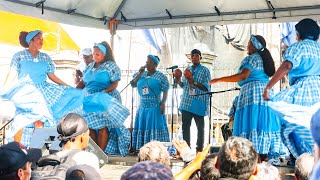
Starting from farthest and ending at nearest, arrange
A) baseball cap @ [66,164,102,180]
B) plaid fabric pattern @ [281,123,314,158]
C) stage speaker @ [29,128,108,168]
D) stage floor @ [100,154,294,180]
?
1. stage floor @ [100,154,294,180]
2. plaid fabric pattern @ [281,123,314,158]
3. stage speaker @ [29,128,108,168]
4. baseball cap @ [66,164,102,180]

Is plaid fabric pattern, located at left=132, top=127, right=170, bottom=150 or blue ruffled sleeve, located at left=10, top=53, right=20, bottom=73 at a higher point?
blue ruffled sleeve, located at left=10, top=53, right=20, bottom=73

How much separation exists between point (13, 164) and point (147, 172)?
108 cm

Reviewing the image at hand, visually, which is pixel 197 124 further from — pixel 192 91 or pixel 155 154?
pixel 155 154

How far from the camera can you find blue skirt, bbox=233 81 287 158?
21.4 feet

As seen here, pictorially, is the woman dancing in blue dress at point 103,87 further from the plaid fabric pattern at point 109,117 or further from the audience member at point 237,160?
the audience member at point 237,160

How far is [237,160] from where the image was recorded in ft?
7.80

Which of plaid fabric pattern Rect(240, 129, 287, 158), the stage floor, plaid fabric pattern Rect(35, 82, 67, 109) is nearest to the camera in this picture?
the stage floor

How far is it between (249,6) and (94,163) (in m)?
4.75

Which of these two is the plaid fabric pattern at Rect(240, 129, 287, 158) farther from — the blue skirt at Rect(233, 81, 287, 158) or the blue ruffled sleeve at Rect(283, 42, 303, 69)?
the blue ruffled sleeve at Rect(283, 42, 303, 69)

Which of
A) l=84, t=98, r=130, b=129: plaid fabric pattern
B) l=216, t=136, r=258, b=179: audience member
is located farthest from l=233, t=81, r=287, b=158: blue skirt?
l=216, t=136, r=258, b=179: audience member

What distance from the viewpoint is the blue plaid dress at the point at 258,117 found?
655 cm

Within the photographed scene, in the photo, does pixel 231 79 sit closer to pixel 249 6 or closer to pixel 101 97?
pixel 249 6

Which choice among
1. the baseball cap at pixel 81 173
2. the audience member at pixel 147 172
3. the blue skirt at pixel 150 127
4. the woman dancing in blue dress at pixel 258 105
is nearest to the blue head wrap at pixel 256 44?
the woman dancing in blue dress at pixel 258 105

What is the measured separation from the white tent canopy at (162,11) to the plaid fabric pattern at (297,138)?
1.83 metres
